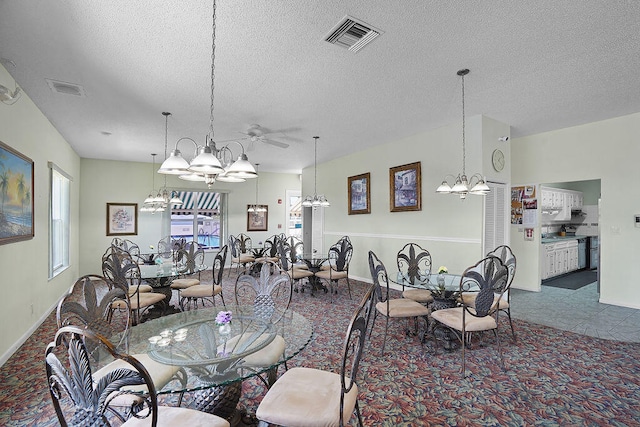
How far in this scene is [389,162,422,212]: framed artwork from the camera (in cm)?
573

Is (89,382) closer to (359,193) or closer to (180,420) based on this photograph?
(180,420)

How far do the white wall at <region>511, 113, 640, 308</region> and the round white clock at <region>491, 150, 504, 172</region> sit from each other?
1.26 metres

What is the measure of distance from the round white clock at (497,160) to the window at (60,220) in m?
6.97

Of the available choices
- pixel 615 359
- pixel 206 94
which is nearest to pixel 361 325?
pixel 615 359

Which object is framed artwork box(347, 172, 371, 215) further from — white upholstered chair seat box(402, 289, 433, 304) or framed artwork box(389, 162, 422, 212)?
white upholstered chair seat box(402, 289, 433, 304)

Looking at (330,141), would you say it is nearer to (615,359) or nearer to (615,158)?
(615,158)

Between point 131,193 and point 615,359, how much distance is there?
943 cm

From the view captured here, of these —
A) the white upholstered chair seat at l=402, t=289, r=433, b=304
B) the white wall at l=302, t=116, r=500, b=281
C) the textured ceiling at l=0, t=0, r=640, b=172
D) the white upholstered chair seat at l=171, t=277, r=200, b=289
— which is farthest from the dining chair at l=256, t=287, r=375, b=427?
the white wall at l=302, t=116, r=500, b=281

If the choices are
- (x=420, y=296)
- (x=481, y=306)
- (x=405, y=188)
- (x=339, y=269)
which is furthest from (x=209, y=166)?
(x=405, y=188)

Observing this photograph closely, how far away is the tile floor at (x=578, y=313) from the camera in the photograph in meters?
3.81

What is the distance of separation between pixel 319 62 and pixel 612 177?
5.00 meters

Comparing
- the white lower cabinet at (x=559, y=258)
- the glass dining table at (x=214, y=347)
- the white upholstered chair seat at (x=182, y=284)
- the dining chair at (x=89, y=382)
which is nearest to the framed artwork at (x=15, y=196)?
the white upholstered chair seat at (x=182, y=284)

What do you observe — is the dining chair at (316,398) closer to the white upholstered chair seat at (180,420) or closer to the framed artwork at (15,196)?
the white upholstered chair seat at (180,420)

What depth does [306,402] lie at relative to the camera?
1.61 meters
